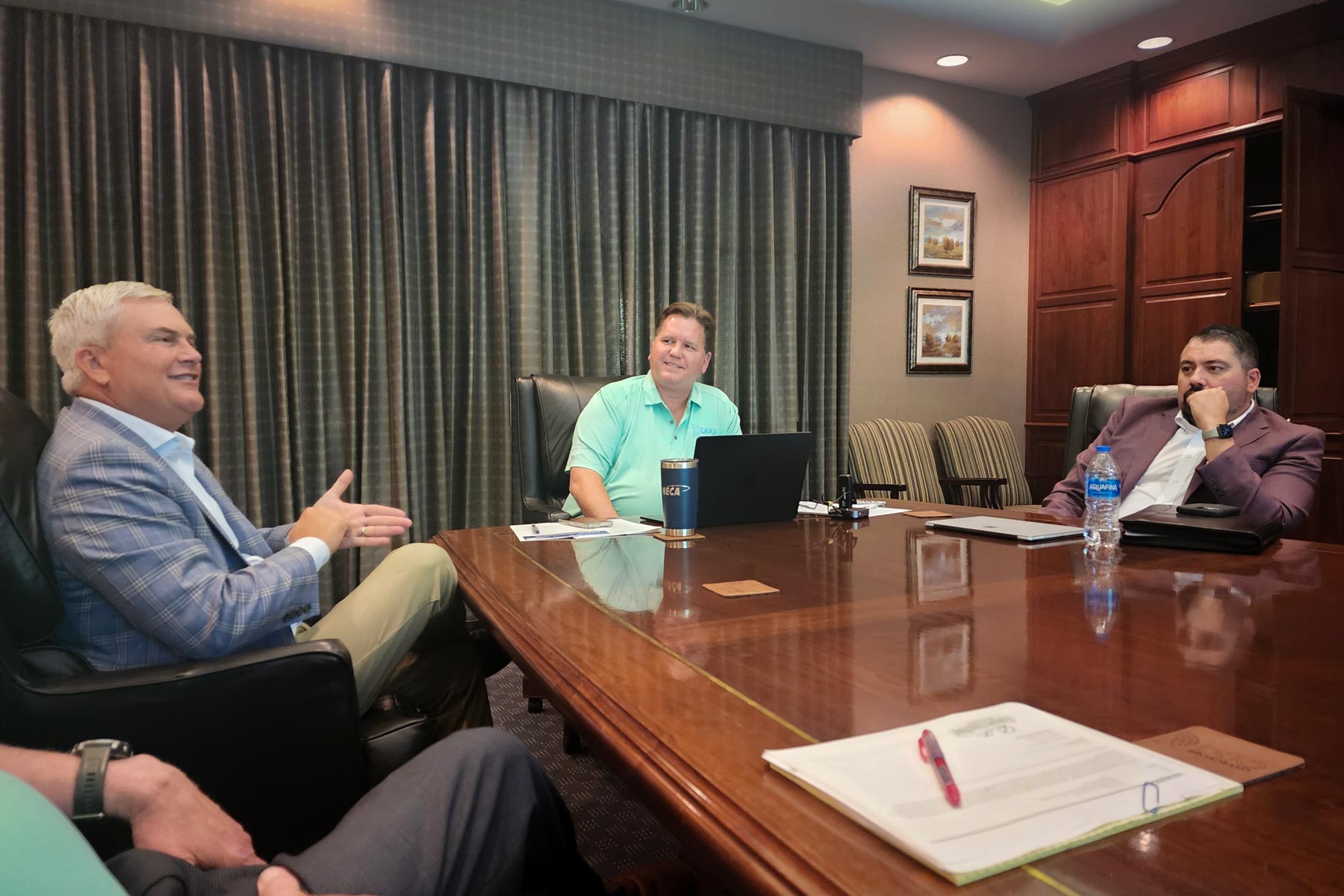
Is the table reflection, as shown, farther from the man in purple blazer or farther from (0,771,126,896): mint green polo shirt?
the man in purple blazer

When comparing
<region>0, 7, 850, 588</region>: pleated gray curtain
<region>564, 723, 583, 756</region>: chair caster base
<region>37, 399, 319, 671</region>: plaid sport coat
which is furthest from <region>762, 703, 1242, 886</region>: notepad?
<region>0, 7, 850, 588</region>: pleated gray curtain

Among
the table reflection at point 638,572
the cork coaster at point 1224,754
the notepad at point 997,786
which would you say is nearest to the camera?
the notepad at point 997,786

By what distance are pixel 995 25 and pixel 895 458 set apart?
7.77ft

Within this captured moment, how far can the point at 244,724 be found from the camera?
1.19 metres

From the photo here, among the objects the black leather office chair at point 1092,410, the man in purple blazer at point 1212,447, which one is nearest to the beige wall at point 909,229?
the black leather office chair at point 1092,410

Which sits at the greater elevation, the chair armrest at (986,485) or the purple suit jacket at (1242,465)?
the purple suit jacket at (1242,465)

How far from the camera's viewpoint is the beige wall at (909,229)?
4.91 metres

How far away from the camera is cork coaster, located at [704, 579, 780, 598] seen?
129cm

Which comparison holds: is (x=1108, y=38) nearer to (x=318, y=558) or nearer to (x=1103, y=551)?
(x=1103, y=551)

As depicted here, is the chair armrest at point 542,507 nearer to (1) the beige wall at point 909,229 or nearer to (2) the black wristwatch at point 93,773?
(2) the black wristwatch at point 93,773

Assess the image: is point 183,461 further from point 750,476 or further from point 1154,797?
point 1154,797

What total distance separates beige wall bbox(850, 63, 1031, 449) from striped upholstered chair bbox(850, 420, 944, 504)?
17 cm

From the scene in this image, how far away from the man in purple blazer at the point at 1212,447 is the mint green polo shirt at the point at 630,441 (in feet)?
3.81

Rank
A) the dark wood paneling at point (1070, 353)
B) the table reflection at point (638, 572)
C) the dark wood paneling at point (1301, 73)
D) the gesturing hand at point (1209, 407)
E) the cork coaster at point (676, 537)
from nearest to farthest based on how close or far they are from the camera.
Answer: the table reflection at point (638, 572) → the cork coaster at point (676, 537) → the gesturing hand at point (1209, 407) → the dark wood paneling at point (1301, 73) → the dark wood paneling at point (1070, 353)
